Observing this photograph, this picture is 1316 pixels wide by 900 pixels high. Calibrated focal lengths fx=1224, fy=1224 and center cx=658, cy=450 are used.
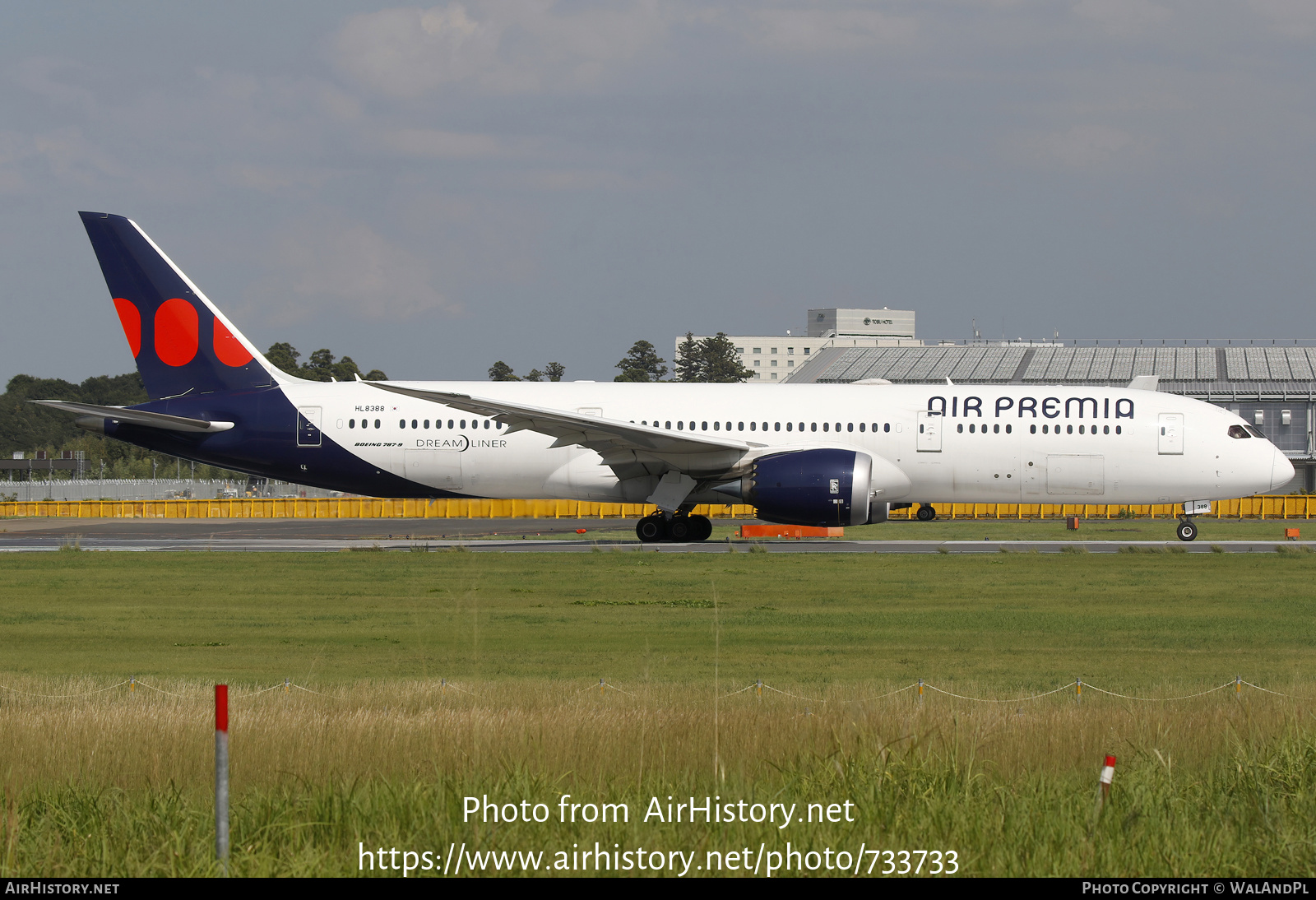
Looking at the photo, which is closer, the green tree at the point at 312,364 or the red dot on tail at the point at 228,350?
the red dot on tail at the point at 228,350

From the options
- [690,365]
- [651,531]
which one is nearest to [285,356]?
[690,365]

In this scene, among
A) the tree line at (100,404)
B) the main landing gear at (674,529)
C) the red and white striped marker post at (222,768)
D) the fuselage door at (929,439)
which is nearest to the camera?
the red and white striped marker post at (222,768)

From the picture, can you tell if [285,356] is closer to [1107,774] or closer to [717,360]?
[717,360]

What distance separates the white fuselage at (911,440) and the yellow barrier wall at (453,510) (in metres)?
22.9

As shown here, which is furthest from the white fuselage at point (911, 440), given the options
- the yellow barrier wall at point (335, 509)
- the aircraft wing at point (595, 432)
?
the yellow barrier wall at point (335, 509)

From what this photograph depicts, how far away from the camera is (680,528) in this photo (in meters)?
32.3

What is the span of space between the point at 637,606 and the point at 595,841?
524 inches

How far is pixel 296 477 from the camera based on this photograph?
32156 millimetres

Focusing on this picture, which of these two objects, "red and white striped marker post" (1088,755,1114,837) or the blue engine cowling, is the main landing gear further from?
"red and white striped marker post" (1088,755,1114,837)

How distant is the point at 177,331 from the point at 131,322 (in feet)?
4.27

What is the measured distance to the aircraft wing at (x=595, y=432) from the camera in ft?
93.9

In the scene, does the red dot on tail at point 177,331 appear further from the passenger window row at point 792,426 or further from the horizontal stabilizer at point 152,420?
the passenger window row at point 792,426
